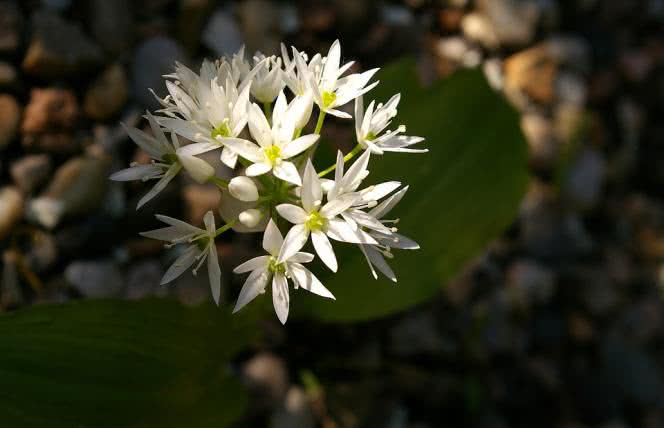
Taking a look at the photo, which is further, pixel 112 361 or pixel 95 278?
pixel 95 278

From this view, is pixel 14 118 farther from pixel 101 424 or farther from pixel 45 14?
pixel 101 424

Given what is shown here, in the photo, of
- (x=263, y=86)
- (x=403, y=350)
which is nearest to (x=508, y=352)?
(x=403, y=350)

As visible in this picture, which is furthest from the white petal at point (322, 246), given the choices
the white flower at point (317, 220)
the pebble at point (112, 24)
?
the pebble at point (112, 24)

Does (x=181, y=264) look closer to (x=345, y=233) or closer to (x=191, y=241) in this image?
(x=191, y=241)

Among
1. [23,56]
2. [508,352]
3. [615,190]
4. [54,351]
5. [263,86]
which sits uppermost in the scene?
[263,86]

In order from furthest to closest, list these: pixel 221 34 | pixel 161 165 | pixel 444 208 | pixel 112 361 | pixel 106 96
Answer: pixel 221 34
pixel 106 96
pixel 444 208
pixel 112 361
pixel 161 165

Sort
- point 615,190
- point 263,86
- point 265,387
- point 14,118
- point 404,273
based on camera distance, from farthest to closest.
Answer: point 615,190, point 265,387, point 14,118, point 404,273, point 263,86

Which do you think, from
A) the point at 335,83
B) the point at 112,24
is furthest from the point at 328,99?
the point at 112,24

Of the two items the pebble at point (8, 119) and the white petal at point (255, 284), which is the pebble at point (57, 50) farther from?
the white petal at point (255, 284)
